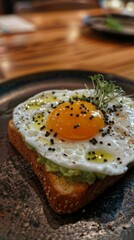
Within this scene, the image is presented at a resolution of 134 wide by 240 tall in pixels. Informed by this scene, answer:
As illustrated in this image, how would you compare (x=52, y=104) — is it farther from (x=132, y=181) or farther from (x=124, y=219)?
(x=124, y=219)

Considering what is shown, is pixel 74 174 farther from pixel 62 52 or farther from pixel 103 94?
pixel 62 52

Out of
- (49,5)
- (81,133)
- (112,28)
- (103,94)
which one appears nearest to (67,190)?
(81,133)

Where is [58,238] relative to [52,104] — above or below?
below

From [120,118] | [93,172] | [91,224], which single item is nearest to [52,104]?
[120,118]

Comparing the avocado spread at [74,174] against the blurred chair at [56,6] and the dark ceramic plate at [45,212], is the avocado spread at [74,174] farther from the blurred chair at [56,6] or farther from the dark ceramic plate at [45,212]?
the blurred chair at [56,6]

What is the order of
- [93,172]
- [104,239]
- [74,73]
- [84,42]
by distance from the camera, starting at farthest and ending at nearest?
[84,42], [74,73], [93,172], [104,239]

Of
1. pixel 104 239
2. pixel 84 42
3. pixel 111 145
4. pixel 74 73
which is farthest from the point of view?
pixel 84 42

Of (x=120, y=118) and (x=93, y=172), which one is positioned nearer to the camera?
(x=93, y=172)
